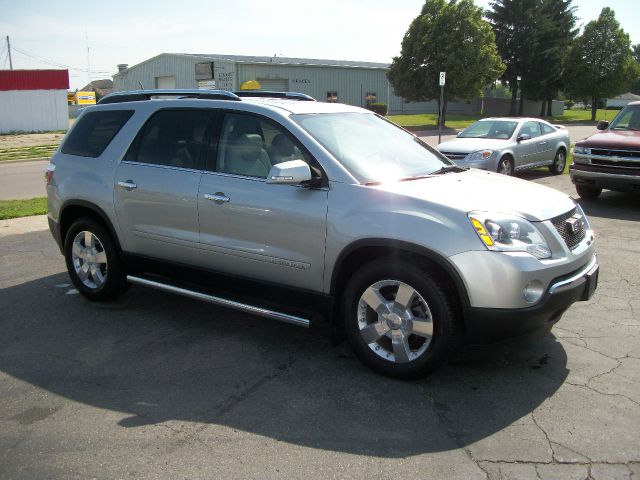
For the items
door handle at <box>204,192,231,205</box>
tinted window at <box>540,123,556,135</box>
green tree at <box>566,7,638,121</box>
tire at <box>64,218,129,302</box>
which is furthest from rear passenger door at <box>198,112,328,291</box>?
green tree at <box>566,7,638,121</box>

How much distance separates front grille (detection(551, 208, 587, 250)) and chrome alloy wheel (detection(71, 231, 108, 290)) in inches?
151

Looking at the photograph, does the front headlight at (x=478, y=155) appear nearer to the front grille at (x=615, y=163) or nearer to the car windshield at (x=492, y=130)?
the car windshield at (x=492, y=130)

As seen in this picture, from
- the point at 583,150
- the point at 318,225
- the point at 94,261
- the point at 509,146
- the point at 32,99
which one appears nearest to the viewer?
the point at 318,225

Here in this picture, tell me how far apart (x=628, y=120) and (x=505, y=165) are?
278 cm

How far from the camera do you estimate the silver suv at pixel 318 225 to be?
3693mm

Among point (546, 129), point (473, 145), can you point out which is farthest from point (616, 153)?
point (546, 129)

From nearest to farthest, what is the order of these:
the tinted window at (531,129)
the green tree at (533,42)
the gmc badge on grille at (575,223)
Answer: the gmc badge on grille at (575,223) < the tinted window at (531,129) < the green tree at (533,42)

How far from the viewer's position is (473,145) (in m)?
13.1

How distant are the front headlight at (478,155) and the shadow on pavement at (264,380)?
846 cm

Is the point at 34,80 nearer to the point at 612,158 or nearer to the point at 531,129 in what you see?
the point at 531,129

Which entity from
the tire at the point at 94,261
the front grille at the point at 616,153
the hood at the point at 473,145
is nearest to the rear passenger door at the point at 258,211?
the tire at the point at 94,261

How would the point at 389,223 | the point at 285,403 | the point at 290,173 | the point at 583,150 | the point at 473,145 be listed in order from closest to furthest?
the point at 285,403 < the point at 389,223 < the point at 290,173 < the point at 583,150 < the point at 473,145

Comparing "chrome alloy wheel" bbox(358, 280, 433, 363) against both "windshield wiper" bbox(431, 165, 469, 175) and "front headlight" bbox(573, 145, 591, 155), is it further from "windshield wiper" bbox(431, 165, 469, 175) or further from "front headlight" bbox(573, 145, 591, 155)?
"front headlight" bbox(573, 145, 591, 155)

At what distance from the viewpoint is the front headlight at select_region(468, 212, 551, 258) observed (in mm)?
3627
